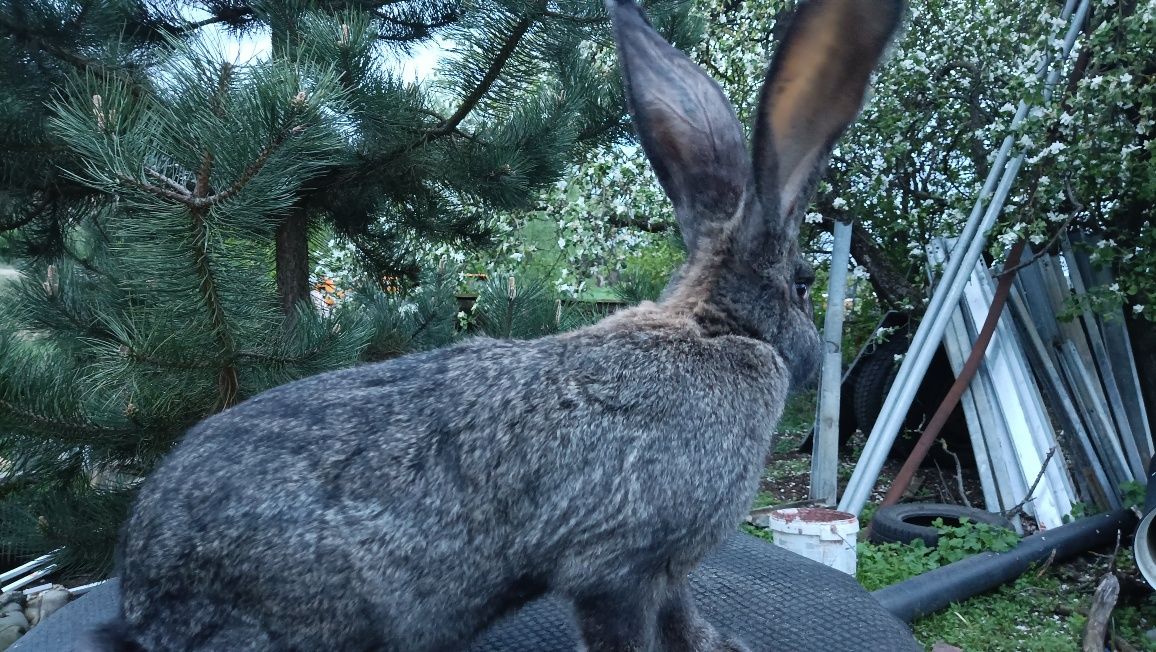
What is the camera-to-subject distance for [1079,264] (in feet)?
18.0

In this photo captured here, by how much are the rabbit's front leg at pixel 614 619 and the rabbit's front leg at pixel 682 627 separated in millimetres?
294

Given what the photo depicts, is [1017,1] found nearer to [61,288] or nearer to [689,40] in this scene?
[689,40]

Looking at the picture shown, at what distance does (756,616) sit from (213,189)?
1.95 meters

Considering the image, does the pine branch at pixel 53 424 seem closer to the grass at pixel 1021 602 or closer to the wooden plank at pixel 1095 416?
the grass at pixel 1021 602

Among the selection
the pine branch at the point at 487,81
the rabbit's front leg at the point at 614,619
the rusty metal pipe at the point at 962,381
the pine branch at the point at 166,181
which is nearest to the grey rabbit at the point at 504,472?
the rabbit's front leg at the point at 614,619

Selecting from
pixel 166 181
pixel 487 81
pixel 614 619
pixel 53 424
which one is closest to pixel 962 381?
pixel 487 81

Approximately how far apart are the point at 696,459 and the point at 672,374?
180 millimetres

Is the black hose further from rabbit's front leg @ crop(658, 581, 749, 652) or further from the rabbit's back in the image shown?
the rabbit's back

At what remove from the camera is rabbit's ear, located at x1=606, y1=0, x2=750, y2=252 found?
80.4 inches

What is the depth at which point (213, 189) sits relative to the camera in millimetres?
2475

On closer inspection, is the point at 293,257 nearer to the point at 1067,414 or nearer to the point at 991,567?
the point at 991,567

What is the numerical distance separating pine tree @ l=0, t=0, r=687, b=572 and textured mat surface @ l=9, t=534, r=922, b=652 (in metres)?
0.62

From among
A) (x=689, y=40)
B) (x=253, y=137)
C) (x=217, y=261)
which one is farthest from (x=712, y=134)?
(x=689, y=40)

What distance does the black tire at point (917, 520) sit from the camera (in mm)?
4781
